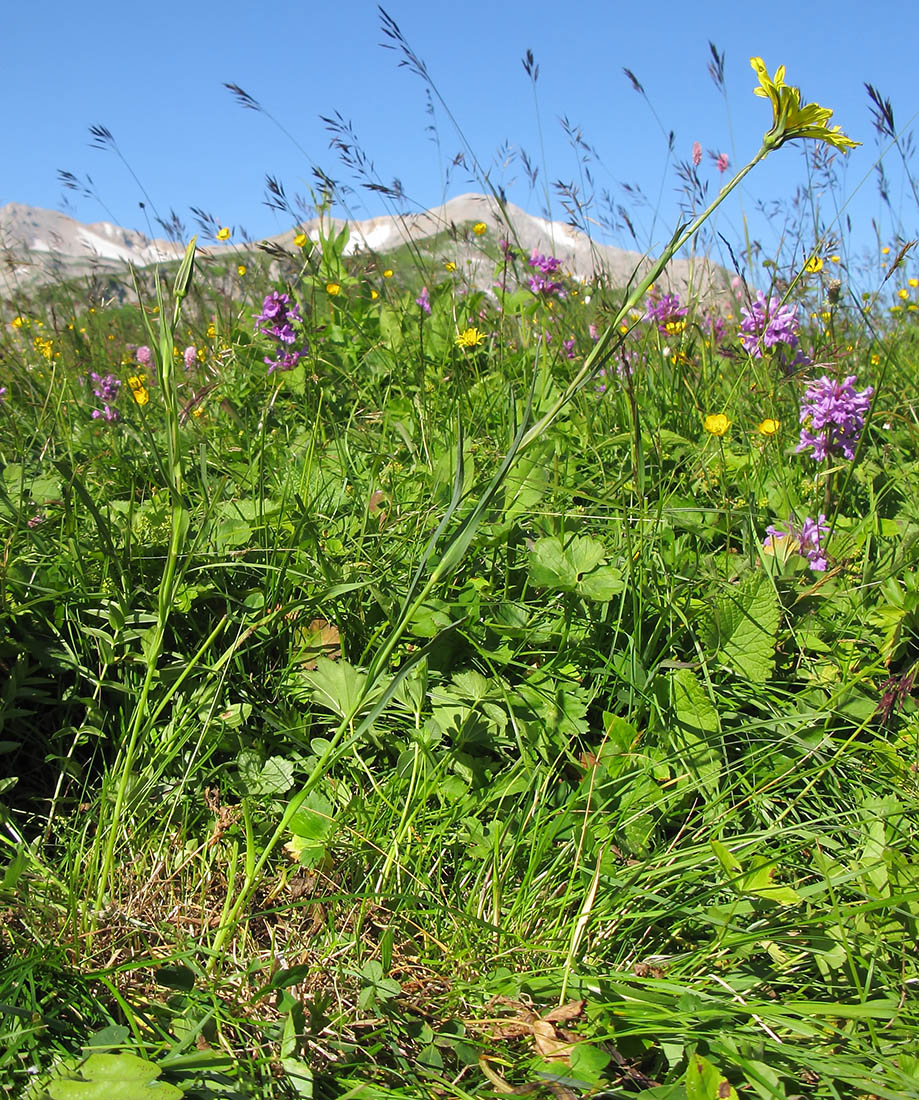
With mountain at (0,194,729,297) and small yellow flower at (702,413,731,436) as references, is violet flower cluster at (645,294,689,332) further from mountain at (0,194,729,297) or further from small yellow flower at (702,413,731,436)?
small yellow flower at (702,413,731,436)

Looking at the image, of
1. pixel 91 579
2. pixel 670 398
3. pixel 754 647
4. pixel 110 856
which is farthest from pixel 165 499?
pixel 670 398

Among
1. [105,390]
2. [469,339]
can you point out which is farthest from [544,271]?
[105,390]

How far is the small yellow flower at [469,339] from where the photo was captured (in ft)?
7.85

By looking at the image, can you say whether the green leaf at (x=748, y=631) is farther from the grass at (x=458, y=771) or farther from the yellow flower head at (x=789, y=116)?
the yellow flower head at (x=789, y=116)

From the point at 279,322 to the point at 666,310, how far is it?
4.15 feet

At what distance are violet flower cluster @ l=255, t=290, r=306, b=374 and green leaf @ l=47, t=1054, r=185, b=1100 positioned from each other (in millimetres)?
1916

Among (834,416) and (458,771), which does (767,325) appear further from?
(458,771)

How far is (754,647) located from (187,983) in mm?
1006

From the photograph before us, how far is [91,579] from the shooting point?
4.50 feet

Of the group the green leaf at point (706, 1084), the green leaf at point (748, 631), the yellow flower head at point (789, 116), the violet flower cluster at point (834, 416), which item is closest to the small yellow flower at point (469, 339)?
the violet flower cluster at point (834, 416)

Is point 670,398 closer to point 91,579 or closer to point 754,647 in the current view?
point 754,647

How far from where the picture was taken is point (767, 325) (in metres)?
2.03

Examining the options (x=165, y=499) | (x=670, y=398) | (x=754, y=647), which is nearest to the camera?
(x=754, y=647)

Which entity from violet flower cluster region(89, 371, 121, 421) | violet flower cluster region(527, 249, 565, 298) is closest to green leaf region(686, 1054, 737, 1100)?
violet flower cluster region(89, 371, 121, 421)
